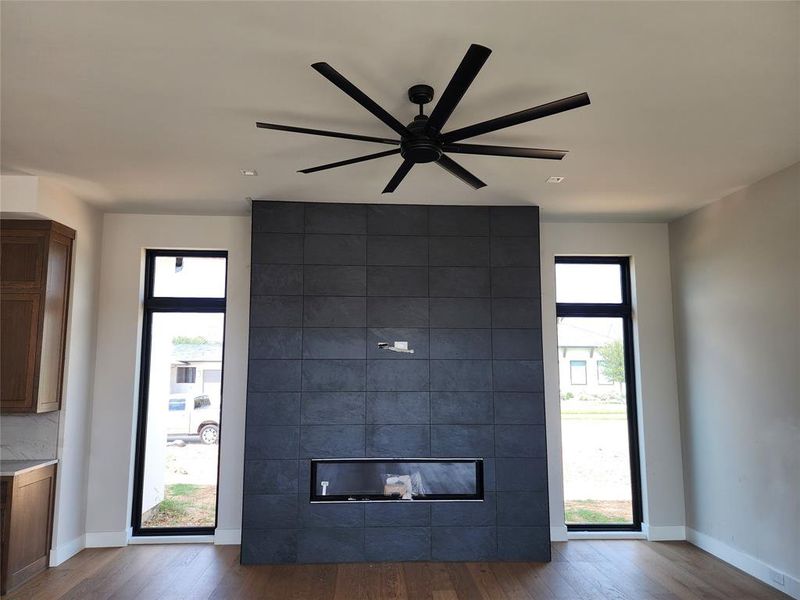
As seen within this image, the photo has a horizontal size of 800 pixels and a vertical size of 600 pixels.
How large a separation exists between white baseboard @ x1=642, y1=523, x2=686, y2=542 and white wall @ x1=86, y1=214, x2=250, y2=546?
3.73 meters

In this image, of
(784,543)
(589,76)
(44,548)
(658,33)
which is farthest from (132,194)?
(784,543)

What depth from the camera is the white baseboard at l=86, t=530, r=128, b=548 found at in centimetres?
457

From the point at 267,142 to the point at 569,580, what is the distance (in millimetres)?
3786

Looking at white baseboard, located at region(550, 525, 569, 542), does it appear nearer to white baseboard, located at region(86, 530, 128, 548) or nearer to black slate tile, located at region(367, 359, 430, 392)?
black slate tile, located at region(367, 359, 430, 392)

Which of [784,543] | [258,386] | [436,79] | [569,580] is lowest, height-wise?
[569,580]

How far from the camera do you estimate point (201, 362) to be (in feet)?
16.5

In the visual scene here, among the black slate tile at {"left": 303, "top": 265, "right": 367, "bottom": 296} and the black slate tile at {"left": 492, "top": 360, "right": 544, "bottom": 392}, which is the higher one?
the black slate tile at {"left": 303, "top": 265, "right": 367, "bottom": 296}

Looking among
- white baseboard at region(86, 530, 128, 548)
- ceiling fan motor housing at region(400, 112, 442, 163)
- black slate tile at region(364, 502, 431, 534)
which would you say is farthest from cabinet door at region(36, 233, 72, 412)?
ceiling fan motor housing at region(400, 112, 442, 163)

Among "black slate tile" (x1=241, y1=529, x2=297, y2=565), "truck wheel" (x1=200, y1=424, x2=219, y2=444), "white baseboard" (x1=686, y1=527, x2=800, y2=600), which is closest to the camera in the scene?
"white baseboard" (x1=686, y1=527, x2=800, y2=600)

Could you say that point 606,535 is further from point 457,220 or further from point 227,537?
point 227,537

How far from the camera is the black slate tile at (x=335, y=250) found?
4.57m

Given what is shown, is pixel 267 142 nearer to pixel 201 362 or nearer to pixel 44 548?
pixel 201 362

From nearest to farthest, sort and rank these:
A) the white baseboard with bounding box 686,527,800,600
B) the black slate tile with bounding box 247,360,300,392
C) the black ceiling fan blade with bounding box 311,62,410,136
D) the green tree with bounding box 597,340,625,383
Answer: the black ceiling fan blade with bounding box 311,62,410,136
the white baseboard with bounding box 686,527,800,600
the black slate tile with bounding box 247,360,300,392
the green tree with bounding box 597,340,625,383

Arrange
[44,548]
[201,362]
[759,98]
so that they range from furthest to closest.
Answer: [201,362] → [44,548] → [759,98]
